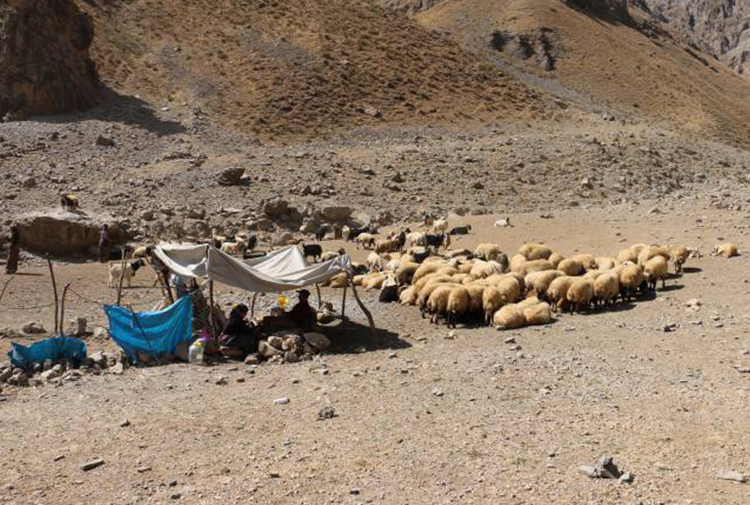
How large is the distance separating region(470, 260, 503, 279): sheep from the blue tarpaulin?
5.72m

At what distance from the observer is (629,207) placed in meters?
25.3

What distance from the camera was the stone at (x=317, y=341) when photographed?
418 inches

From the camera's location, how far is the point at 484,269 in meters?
14.1

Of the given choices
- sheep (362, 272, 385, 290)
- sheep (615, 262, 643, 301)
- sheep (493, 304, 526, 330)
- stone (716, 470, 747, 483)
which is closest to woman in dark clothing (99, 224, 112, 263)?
sheep (362, 272, 385, 290)

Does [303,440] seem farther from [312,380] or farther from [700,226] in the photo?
[700,226]

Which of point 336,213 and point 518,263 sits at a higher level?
point 336,213

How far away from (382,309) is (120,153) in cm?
1948

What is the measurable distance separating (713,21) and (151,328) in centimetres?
13306

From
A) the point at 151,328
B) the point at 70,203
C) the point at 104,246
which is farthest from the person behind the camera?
the point at 70,203

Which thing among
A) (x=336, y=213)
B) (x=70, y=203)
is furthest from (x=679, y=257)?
(x=70, y=203)

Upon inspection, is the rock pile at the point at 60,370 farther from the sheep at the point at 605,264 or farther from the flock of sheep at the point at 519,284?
the sheep at the point at 605,264

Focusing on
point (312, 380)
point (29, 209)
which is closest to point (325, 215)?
point (29, 209)

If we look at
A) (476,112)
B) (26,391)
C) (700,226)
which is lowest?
(26,391)

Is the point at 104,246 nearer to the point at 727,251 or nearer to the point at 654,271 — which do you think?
the point at 654,271
